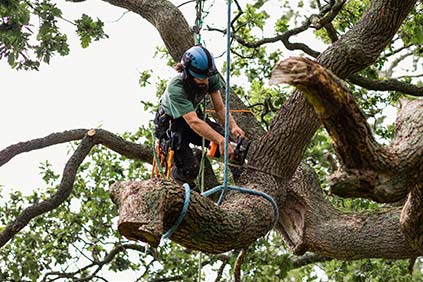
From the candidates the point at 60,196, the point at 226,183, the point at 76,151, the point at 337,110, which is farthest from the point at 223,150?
the point at 337,110

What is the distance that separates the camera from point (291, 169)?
5262mm

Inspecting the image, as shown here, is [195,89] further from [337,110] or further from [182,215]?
[337,110]

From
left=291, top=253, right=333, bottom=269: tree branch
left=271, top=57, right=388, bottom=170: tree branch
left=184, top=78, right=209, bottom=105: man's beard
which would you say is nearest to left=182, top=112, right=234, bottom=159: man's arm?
left=184, top=78, right=209, bottom=105: man's beard

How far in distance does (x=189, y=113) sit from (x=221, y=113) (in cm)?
67

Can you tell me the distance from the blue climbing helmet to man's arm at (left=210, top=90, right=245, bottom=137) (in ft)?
1.59

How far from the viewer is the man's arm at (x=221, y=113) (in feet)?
17.2

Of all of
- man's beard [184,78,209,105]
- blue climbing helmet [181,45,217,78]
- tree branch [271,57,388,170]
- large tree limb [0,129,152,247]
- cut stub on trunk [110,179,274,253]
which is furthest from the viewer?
large tree limb [0,129,152,247]

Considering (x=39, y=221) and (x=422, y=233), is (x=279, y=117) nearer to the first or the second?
(x=422, y=233)

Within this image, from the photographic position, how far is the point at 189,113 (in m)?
4.85

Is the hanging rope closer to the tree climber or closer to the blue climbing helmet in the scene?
the tree climber

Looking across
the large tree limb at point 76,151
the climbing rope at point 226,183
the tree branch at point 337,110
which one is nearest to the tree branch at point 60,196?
the large tree limb at point 76,151

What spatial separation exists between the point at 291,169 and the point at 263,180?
230mm

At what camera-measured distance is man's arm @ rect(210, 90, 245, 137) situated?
5237mm

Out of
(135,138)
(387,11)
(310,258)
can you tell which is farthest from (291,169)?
(135,138)
